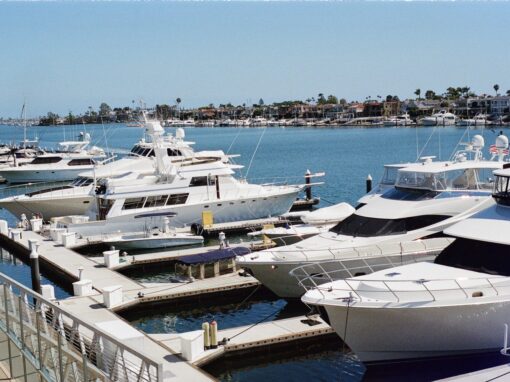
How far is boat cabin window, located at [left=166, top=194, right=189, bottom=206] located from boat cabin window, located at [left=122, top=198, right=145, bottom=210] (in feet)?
4.66

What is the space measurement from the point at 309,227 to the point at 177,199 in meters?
10.2

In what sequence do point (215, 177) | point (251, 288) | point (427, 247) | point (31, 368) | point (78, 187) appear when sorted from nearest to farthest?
point (31, 368)
point (427, 247)
point (251, 288)
point (215, 177)
point (78, 187)

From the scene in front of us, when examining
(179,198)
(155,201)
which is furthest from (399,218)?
(155,201)

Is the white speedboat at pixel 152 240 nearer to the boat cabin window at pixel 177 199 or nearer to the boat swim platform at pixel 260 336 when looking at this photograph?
the boat cabin window at pixel 177 199

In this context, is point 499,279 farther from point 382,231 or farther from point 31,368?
point 31,368

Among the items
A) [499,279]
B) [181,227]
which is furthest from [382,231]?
[181,227]

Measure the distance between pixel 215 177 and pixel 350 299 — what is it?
2037 centimetres

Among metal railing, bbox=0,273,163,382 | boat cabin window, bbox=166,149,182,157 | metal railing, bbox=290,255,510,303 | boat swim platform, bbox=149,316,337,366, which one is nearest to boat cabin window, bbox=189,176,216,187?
boat cabin window, bbox=166,149,182,157

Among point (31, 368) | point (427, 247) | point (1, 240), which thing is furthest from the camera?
point (1, 240)

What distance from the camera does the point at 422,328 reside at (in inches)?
544

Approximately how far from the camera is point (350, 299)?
45.6 ft

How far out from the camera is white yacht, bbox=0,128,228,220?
35.4 metres

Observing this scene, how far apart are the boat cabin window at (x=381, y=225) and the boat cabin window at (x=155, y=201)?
14.0 metres

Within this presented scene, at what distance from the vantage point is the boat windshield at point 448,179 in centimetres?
2119
